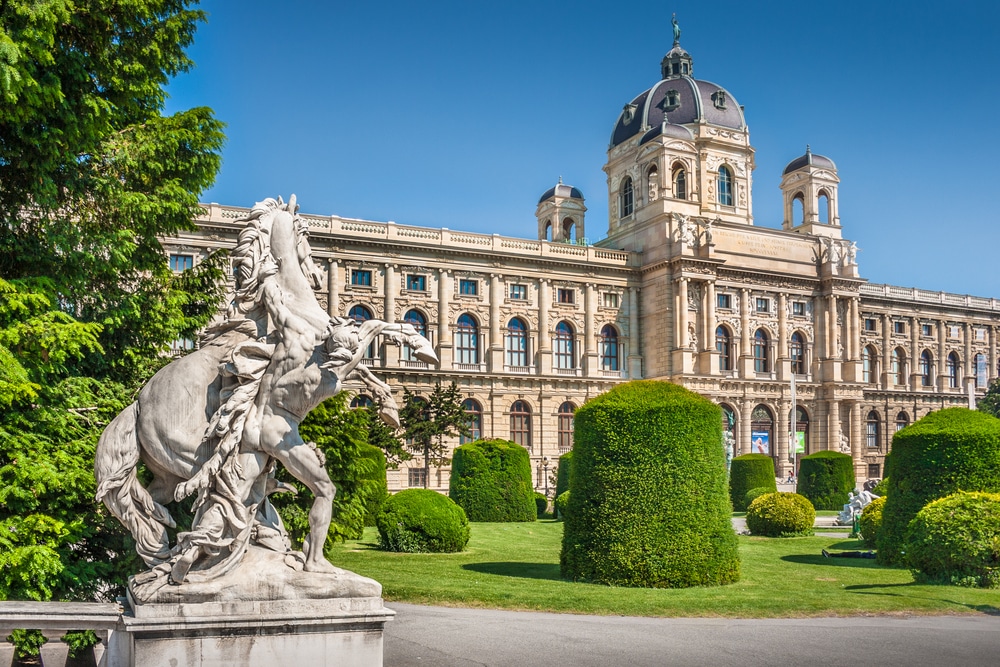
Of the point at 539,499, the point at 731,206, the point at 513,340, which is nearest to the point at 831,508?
the point at 539,499

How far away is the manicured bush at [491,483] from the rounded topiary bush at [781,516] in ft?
23.1

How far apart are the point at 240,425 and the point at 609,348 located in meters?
48.0

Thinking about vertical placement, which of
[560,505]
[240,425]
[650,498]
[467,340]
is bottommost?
[560,505]

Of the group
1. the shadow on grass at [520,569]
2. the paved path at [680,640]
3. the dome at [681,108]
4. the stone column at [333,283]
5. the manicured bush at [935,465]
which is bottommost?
the shadow on grass at [520,569]

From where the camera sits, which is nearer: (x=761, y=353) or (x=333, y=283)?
(x=333, y=283)

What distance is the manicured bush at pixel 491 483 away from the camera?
26719 mm

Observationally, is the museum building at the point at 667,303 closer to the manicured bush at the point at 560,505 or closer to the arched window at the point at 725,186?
the arched window at the point at 725,186

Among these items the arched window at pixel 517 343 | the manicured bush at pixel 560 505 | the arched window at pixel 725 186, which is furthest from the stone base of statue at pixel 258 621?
the arched window at pixel 725 186

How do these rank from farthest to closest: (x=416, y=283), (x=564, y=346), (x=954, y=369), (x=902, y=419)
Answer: (x=954, y=369), (x=902, y=419), (x=564, y=346), (x=416, y=283)

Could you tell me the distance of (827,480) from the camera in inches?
1377

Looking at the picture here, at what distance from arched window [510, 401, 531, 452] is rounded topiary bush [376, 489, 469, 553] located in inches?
1210

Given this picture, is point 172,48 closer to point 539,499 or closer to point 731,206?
point 539,499

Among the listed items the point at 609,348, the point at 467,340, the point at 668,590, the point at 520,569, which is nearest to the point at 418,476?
the point at 467,340

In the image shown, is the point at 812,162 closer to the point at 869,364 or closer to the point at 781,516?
the point at 869,364
